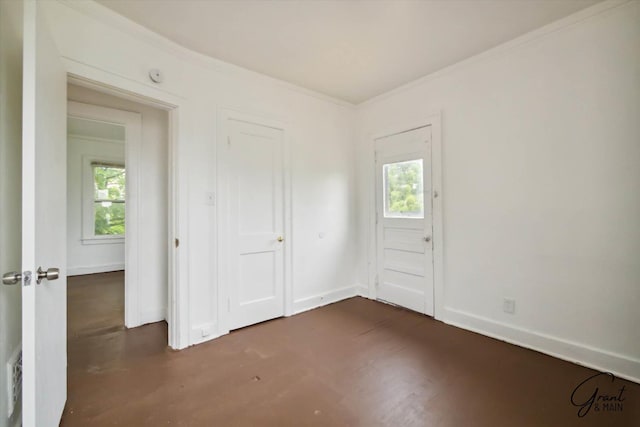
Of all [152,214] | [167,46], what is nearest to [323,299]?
[152,214]

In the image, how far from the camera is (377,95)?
363 centimetres

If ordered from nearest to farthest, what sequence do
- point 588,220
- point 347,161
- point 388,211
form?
point 588,220 < point 388,211 < point 347,161

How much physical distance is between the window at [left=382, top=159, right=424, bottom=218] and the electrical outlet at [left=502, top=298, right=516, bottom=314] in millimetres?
1118

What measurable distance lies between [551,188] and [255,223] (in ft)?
8.71

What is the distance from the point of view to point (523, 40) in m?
2.42

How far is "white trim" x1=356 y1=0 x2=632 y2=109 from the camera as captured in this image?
2066 mm

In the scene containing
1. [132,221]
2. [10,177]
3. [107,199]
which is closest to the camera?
[10,177]

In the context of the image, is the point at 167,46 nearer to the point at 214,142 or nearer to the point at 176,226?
the point at 214,142

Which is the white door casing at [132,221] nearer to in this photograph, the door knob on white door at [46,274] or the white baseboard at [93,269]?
the door knob on white door at [46,274]

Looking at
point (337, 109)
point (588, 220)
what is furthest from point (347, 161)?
point (588, 220)

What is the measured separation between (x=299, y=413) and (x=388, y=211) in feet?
8.04

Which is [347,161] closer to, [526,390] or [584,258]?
[584,258]

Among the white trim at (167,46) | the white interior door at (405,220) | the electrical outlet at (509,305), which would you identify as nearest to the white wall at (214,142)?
the white trim at (167,46)

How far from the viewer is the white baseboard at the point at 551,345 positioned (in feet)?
6.63
